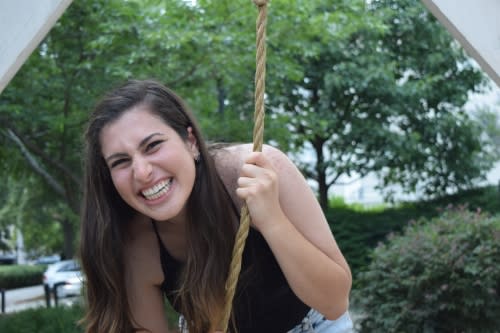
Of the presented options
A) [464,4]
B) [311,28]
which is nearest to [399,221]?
[311,28]

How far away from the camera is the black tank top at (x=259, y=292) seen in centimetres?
229

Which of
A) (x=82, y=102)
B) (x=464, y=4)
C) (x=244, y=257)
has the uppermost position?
(x=82, y=102)

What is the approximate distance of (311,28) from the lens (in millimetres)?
7348

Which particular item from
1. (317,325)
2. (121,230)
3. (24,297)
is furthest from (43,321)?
(24,297)

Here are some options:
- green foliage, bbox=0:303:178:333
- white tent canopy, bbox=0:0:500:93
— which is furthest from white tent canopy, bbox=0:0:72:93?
green foliage, bbox=0:303:178:333

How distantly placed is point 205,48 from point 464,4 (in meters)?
5.13

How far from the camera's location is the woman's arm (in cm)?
195

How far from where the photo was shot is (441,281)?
600 cm

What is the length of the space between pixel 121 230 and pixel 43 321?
3843mm

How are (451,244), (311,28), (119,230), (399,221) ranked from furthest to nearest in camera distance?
(399,221) < (311,28) < (451,244) < (119,230)

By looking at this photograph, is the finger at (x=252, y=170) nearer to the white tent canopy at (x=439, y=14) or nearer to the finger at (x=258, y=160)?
the finger at (x=258, y=160)

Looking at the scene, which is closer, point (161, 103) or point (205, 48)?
point (161, 103)

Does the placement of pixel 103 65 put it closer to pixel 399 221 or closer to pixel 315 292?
pixel 315 292

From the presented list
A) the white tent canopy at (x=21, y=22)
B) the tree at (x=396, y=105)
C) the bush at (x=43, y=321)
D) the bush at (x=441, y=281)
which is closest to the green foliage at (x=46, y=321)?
the bush at (x=43, y=321)
